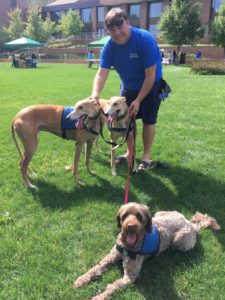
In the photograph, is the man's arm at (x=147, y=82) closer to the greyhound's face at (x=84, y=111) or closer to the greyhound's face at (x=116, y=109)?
the greyhound's face at (x=116, y=109)

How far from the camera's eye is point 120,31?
461cm

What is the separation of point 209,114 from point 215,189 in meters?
5.05

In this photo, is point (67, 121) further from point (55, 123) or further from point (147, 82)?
point (147, 82)

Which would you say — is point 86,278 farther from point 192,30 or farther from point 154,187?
point 192,30

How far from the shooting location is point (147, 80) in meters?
4.97

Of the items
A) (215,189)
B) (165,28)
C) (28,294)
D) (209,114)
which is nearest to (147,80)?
(215,189)

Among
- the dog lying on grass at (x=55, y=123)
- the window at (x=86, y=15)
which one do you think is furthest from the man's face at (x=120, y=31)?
the window at (x=86, y=15)

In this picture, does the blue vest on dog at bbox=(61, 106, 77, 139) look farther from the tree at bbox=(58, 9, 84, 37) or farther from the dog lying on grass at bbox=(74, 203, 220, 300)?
the tree at bbox=(58, 9, 84, 37)

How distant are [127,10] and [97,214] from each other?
204ft

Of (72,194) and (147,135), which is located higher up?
(147,135)

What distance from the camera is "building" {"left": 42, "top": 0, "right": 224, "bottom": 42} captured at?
174ft

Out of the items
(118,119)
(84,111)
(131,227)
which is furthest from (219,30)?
(131,227)

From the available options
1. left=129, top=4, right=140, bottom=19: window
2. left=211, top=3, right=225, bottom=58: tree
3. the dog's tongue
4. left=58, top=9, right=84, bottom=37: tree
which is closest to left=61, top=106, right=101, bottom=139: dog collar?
the dog's tongue

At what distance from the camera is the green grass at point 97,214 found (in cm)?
323
